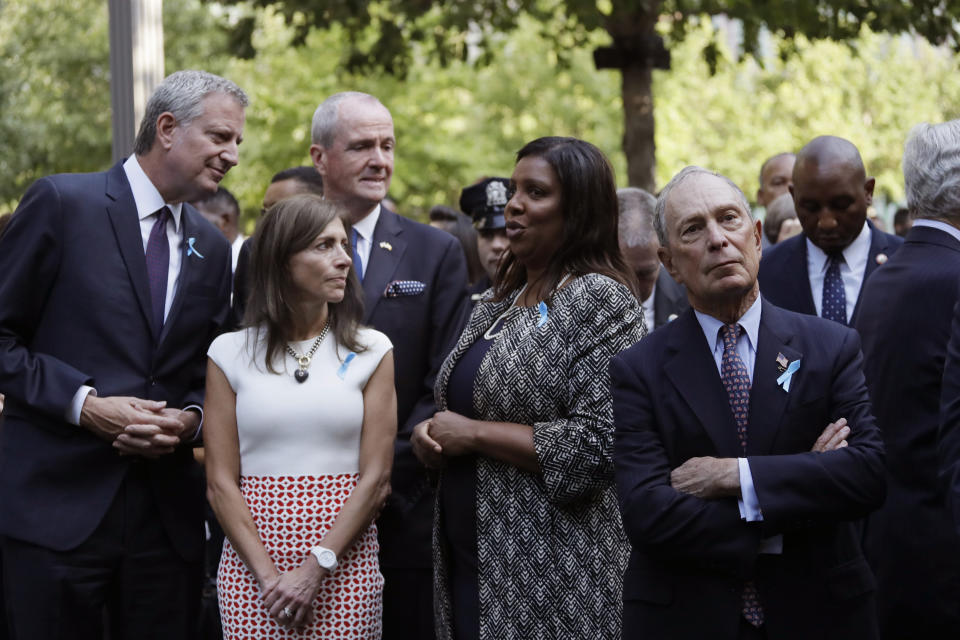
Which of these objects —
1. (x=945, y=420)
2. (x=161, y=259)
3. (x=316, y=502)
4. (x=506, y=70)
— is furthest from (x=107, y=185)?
(x=506, y=70)

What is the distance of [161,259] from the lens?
4.87 m

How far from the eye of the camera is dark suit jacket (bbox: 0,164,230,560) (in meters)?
4.58

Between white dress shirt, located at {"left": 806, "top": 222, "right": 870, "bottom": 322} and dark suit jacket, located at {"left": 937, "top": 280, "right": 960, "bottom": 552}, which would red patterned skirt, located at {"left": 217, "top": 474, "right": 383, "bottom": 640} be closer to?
dark suit jacket, located at {"left": 937, "top": 280, "right": 960, "bottom": 552}

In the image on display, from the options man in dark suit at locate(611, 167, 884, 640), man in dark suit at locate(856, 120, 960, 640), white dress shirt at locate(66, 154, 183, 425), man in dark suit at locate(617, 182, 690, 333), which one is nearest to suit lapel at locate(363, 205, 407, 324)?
white dress shirt at locate(66, 154, 183, 425)

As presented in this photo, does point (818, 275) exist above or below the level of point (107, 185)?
below

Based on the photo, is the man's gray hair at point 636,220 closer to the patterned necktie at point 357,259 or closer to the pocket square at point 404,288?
the pocket square at point 404,288

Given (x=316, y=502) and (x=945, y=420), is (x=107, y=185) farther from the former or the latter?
(x=945, y=420)

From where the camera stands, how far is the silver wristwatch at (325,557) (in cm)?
450

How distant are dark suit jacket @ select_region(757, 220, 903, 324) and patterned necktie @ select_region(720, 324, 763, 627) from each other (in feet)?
8.07

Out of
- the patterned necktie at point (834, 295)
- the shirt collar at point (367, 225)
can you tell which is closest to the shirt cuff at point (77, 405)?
the shirt collar at point (367, 225)

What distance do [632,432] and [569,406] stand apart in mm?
739

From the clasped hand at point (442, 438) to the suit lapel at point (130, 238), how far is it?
3.50 ft

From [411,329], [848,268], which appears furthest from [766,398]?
[848,268]

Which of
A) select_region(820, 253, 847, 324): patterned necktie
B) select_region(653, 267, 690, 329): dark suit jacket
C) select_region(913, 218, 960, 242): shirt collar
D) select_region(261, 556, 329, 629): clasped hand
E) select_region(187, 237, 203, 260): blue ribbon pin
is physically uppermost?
select_region(913, 218, 960, 242): shirt collar
